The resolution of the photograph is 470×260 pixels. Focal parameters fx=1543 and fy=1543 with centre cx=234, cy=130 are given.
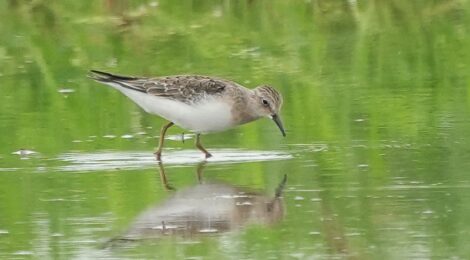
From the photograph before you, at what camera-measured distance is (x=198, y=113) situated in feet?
34.0

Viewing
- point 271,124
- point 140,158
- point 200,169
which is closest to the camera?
point 200,169

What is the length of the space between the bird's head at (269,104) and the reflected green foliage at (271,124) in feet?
0.68

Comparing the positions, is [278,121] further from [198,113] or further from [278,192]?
[278,192]

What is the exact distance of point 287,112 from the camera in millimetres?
11625

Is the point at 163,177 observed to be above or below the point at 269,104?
below

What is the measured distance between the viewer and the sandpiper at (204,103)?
1038cm

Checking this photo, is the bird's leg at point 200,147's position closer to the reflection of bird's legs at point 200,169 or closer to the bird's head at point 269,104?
the reflection of bird's legs at point 200,169

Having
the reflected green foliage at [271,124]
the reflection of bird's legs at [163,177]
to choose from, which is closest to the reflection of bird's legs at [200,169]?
the reflected green foliage at [271,124]

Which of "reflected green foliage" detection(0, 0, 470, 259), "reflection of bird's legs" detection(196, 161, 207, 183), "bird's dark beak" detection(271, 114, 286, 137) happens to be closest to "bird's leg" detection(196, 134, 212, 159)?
"reflection of bird's legs" detection(196, 161, 207, 183)

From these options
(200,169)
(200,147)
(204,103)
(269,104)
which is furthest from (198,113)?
(200,169)

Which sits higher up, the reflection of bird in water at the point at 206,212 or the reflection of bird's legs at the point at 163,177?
the reflection of bird in water at the point at 206,212

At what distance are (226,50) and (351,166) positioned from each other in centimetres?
515

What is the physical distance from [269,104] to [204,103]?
0.44 m

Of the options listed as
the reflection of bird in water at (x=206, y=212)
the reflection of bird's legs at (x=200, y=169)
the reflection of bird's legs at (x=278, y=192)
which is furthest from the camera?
the reflection of bird's legs at (x=200, y=169)
